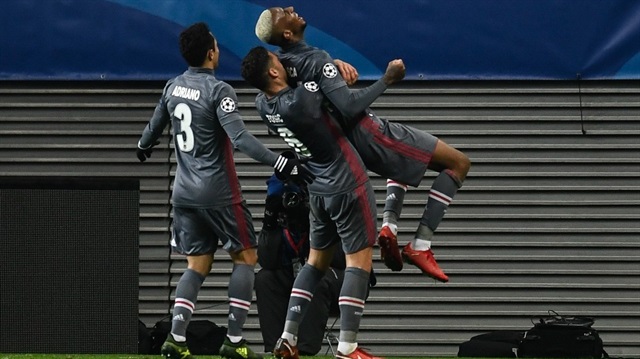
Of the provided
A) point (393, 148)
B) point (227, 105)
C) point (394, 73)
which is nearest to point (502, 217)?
point (393, 148)

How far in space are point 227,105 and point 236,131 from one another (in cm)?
21

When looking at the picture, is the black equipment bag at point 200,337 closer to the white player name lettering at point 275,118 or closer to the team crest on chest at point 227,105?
the team crest on chest at point 227,105

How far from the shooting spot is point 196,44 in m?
8.76

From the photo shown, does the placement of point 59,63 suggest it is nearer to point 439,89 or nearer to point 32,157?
point 32,157

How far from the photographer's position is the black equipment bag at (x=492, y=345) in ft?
36.2

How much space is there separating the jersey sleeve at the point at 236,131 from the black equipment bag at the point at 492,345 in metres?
3.57

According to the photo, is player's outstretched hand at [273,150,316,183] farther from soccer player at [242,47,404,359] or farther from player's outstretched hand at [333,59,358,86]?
player's outstretched hand at [333,59,358,86]

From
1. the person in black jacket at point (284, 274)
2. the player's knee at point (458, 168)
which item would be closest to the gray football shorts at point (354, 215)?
the player's knee at point (458, 168)

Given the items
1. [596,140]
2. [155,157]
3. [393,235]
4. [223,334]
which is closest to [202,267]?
[393,235]

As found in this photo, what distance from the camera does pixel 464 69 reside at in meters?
11.9

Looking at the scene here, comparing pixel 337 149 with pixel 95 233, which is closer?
pixel 337 149

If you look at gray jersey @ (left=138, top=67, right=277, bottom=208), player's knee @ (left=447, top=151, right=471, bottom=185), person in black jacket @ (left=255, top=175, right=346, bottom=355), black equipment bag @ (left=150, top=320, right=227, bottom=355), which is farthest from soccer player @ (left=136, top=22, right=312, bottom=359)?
black equipment bag @ (left=150, top=320, right=227, bottom=355)

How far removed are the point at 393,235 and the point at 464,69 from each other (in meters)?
3.95

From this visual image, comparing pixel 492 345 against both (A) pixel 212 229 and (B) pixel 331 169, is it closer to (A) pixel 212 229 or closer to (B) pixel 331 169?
(A) pixel 212 229
